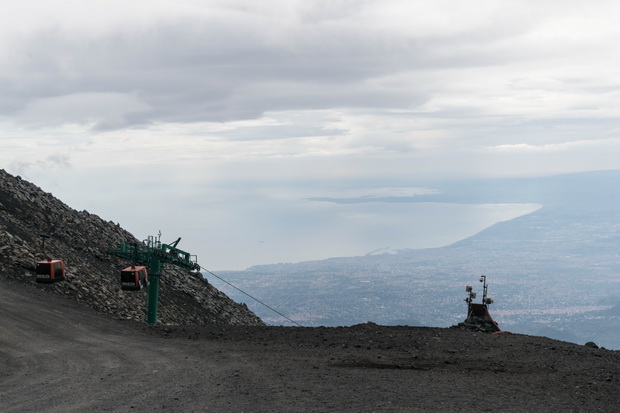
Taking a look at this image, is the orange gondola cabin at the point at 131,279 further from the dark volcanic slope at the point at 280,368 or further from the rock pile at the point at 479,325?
the rock pile at the point at 479,325

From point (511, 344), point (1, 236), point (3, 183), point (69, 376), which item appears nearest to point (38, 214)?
point (3, 183)

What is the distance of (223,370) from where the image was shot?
23.0 m

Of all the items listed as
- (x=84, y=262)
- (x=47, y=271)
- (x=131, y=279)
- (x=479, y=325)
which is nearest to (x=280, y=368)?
(x=131, y=279)

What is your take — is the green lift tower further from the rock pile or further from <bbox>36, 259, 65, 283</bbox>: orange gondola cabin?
the rock pile

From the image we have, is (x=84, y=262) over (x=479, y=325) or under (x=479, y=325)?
over

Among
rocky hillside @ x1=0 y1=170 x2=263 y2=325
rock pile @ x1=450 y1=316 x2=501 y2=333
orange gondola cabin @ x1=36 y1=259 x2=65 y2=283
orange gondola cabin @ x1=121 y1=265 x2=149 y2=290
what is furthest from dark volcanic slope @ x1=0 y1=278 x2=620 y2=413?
rock pile @ x1=450 y1=316 x2=501 y2=333

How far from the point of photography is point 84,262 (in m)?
43.8

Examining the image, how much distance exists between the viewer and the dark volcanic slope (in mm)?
19172

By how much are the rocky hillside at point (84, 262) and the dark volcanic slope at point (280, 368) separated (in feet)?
13.8

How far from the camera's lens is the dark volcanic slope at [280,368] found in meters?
19.2

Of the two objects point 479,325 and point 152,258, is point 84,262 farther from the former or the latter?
point 479,325

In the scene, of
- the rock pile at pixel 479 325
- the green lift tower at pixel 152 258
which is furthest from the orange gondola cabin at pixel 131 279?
the rock pile at pixel 479 325

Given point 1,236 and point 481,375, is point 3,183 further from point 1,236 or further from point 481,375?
point 481,375

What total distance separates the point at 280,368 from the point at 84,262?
24.9m
